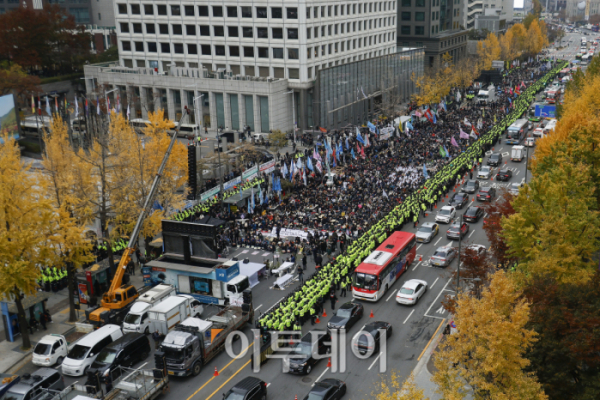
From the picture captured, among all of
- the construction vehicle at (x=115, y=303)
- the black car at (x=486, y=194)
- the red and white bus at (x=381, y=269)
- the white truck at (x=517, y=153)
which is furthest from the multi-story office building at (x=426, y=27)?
the construction vehicle at (x=115, y=303)

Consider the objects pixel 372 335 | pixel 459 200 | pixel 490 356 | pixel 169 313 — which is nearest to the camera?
pixel 490 356

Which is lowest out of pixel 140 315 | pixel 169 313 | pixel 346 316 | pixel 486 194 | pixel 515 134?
pixel 515 134

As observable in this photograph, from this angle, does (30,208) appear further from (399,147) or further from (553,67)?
(553,67)

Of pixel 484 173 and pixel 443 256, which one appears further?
pixel 484 173

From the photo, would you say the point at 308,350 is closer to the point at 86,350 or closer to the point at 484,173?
the point at 86,350

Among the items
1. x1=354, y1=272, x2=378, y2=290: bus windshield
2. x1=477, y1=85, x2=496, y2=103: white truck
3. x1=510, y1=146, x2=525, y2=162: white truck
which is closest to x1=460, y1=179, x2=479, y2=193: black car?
x1=510, y1=146, x2=525, y2=162: white truck

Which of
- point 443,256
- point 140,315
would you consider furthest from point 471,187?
point 140,315

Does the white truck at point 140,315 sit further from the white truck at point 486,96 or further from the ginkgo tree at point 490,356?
the white truck at point 486,96

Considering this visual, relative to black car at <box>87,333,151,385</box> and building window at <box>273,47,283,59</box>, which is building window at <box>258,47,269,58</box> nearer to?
building window at <box>273,47,283,59</box>
